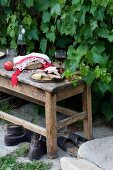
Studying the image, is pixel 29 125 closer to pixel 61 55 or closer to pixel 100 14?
pixel 61 55

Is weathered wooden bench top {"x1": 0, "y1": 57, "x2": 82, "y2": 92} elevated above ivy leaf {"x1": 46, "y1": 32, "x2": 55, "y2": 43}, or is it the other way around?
ivy leaf {"x1": 46, "y1": 32, "x2": 55, "y2": 43}

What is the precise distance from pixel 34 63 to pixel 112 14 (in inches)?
34.9

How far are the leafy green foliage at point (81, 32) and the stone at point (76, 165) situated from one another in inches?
31.0

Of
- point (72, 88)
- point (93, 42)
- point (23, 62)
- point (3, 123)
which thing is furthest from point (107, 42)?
point (3, 123)

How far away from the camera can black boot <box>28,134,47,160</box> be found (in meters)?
4.15

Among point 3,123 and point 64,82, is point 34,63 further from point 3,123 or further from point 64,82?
point 3,123

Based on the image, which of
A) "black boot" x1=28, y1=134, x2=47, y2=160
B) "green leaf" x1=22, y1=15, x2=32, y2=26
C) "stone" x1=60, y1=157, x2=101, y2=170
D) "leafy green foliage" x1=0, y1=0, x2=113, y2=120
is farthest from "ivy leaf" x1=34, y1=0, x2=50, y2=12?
"stone" x1=60, y1=157, x2=101, y2=170

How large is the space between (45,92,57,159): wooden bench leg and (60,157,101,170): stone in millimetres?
385

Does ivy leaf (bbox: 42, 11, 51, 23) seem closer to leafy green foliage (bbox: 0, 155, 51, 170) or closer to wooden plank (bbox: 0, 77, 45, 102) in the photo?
wooden plank (bbox: 0, 77, 45, 102)

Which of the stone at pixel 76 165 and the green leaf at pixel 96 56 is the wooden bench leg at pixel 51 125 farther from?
the green leaf at pixel 96 56

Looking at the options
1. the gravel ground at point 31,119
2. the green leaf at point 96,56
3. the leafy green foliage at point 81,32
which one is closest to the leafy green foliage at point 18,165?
the gravel ground at point 31,119

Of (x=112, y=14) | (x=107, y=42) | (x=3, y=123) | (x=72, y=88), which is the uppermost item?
(x=112, y=14)

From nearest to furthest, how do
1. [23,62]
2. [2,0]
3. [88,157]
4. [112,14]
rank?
1. [88,157]
2. [112,14]
3. [23,62]
4. [2,0]

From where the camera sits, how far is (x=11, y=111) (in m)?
5.34
